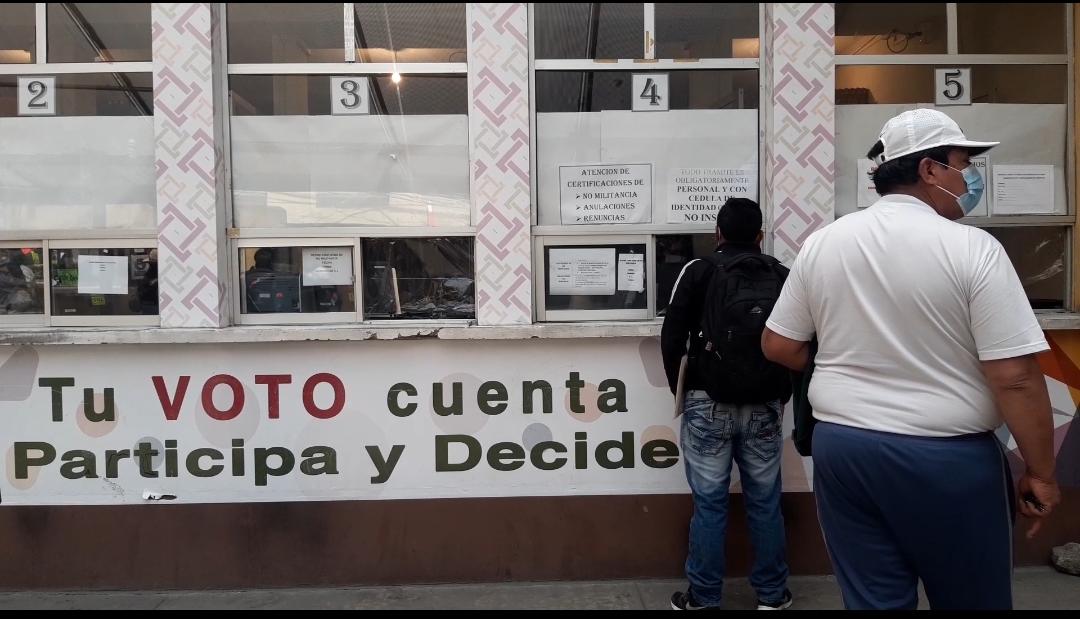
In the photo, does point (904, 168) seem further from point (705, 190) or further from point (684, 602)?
point (684, 602)

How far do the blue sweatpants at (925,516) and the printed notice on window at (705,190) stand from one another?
2.30 meters

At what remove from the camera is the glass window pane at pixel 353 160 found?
177 inches

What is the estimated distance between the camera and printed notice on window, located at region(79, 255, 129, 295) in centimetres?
444

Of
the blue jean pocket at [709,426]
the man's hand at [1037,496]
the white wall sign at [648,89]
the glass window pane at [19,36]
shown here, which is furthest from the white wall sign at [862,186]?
the glass window pane at [19,36]

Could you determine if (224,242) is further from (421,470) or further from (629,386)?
(629,386)

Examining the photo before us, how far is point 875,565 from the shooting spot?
7.71ft

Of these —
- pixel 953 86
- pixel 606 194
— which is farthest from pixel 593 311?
pixel 953 86

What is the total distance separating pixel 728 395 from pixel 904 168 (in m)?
1.50

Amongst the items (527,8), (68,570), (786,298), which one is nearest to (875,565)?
(786,298)

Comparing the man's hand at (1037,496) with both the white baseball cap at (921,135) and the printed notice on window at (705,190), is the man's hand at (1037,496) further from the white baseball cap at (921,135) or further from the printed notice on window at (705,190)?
the printed notice on window at (705,190)

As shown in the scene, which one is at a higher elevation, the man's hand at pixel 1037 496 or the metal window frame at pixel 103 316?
the metal window frame at pixel 103 316

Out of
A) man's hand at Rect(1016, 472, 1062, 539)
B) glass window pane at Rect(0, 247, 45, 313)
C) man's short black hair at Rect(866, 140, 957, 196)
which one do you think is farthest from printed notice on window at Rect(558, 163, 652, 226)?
glass window pane at Rect(0, 247, 45, 313)

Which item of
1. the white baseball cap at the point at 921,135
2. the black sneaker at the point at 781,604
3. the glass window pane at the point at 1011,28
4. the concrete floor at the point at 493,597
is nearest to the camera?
the white baseball cap at the point at 921,135

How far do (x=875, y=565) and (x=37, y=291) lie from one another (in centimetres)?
435
